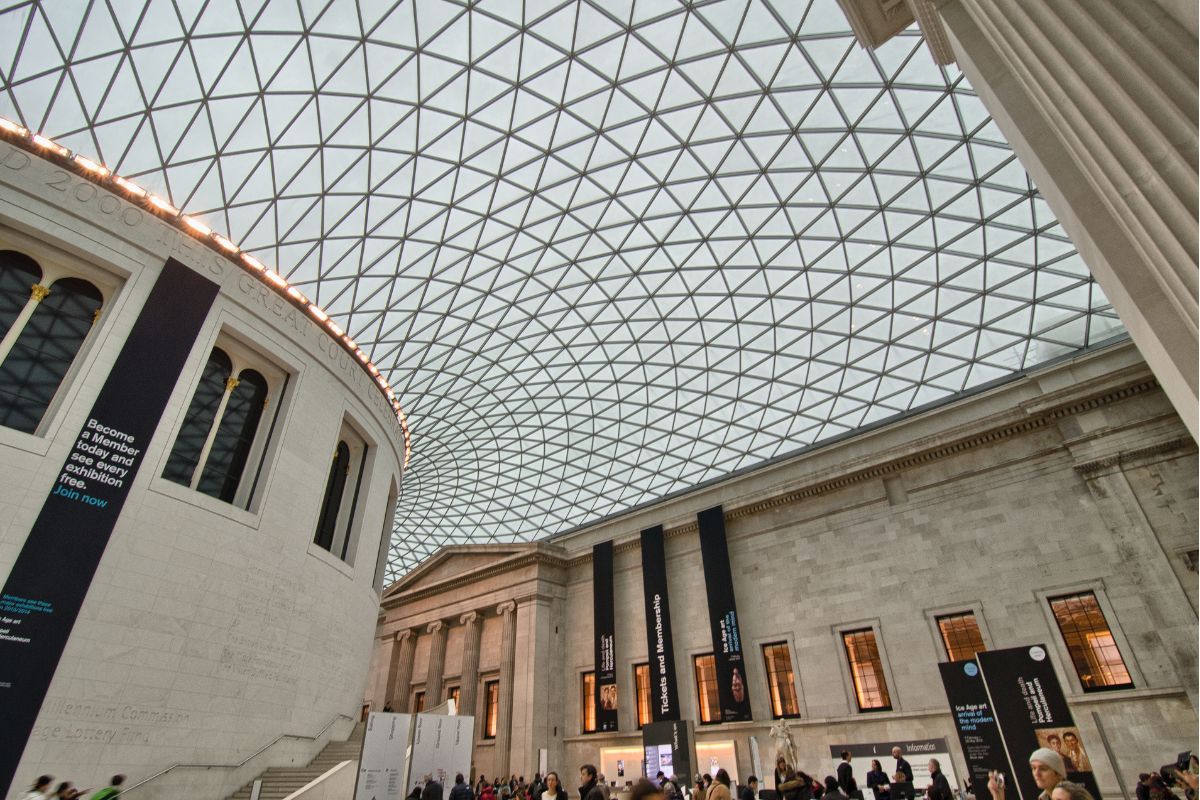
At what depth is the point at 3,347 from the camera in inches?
682

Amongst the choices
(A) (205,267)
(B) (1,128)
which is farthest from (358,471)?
(B) (1,128)

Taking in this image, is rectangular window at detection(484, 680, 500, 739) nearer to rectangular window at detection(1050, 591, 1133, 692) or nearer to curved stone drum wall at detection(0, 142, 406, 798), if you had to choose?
curved stone drum wall at detection(0, 142, 406, 798)

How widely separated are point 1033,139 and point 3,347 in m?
24.7

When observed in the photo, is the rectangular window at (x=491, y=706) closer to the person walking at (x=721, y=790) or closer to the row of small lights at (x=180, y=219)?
the row of small lights at (x=180, y=219)

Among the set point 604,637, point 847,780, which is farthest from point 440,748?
point 604,637

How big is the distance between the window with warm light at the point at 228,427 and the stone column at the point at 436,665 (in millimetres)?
24914

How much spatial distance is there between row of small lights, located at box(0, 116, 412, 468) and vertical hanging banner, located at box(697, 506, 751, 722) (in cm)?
2018

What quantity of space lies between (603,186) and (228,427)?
1825 centimetres

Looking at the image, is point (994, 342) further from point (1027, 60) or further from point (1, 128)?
point (1, 128)

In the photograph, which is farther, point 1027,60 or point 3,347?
point 3,347

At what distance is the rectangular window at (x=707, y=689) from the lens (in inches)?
1185

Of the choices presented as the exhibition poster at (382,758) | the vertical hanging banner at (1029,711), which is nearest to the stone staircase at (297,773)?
the exhibition poster at (382,758)

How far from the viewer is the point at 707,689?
30.9m

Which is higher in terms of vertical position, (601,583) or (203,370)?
(203,370)
